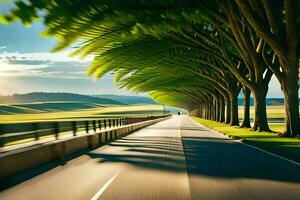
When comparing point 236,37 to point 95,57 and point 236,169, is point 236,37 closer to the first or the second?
point 95,57

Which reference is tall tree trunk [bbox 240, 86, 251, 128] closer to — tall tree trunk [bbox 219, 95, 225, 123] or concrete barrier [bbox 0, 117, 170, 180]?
tall tree trunk [bbox 219, 95, 225, 123]

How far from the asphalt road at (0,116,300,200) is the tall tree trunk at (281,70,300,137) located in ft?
40.6

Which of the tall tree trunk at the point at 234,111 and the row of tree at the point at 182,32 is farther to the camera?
the tall tree trunk at the point at 234,111

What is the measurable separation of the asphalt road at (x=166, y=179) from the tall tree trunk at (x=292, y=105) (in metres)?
12.4

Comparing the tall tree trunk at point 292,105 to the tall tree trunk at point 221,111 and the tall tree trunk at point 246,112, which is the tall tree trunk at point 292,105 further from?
the tall tree trunk at point 221,111

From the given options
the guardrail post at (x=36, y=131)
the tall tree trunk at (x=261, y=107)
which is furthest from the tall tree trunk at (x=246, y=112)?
the guardrail post at (x=36, y=131)

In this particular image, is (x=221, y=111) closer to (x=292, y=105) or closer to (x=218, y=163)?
(x=292, y=105)

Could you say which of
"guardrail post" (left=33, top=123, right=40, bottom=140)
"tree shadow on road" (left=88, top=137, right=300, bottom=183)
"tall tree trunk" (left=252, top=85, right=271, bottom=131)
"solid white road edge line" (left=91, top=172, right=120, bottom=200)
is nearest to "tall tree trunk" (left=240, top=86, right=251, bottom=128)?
"tall tree trunk" (left=252, top=85, right=271, bottom=131)

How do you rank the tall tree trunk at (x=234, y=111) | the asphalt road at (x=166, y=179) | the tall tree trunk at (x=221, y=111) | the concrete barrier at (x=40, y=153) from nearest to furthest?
the asphalt road at (x=166, y=179), the concrete barrier at (x=40, y=153), the tall tree trunk at (x=234, y=111), the tall tree trunk at (x=221, y=111)

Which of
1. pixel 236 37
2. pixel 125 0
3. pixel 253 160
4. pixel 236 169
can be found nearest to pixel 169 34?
pixel 236 37

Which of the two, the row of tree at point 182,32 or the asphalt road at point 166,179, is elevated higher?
the row of tree at point 182,32

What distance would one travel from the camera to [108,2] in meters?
21.7

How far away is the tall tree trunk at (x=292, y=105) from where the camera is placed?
31.7m

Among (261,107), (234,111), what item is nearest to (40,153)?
(261,107)
